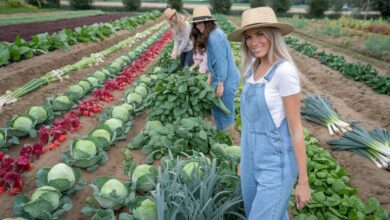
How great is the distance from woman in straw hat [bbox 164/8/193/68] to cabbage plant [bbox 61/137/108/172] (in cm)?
229

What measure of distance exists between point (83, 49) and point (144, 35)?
563cm

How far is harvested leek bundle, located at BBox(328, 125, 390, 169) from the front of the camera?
14.1 feet

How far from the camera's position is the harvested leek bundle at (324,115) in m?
5.15

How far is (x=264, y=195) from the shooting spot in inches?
77.5

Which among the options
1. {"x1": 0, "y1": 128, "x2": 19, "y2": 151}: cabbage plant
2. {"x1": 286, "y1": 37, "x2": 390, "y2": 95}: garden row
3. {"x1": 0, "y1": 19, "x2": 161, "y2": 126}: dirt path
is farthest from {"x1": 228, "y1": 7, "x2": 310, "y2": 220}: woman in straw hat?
{"x1": 286, "y1": 37, "x2": 390, "y2": 95}: garden row

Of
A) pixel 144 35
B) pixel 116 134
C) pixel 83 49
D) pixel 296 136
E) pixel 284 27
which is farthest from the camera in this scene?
pixel 144 35

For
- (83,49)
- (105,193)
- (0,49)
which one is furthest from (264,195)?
(83,49)

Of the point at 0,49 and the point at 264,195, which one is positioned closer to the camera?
the point at 264,195

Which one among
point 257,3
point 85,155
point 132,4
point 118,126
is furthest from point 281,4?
point 85,155

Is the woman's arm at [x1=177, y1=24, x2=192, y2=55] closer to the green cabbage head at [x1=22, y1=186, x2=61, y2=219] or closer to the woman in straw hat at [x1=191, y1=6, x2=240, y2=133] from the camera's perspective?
the woman in straw hat at [x1=191, y1=6, x2=240, y2=133]

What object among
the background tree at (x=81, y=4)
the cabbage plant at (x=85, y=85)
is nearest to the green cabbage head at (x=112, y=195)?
the cabbage plant at (x=85, y=85)

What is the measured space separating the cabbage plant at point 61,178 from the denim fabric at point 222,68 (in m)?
2.04

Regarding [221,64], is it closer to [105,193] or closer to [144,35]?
[105,193]

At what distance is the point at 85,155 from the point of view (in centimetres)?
353
